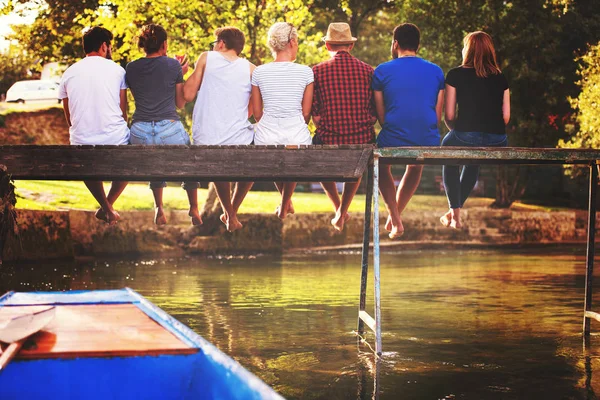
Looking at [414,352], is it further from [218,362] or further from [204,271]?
[204,271]

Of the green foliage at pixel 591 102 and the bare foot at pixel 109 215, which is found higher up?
the green foliage at pixel 591 102

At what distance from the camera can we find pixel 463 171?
34.4 feet

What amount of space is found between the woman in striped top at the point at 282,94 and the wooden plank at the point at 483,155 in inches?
42.6

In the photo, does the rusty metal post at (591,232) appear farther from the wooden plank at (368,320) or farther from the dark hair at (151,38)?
the dark hair at (151,38)

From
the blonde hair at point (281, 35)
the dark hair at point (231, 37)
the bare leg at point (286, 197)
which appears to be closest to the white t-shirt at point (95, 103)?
the dark hair at point (231, 37)

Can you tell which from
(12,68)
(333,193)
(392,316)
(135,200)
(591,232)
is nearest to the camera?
(591,232)

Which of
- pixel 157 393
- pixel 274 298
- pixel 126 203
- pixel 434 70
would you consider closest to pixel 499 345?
pixel 434 70

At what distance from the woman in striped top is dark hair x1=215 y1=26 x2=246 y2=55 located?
332 mm

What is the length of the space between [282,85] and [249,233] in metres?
→ 16.2

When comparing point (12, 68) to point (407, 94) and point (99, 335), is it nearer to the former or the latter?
point (407, 94)

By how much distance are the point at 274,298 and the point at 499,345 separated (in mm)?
5343

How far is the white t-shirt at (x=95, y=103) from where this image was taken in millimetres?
9445

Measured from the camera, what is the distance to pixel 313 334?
11820 millimetres

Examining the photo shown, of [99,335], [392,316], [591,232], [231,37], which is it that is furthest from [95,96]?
[392,316]
